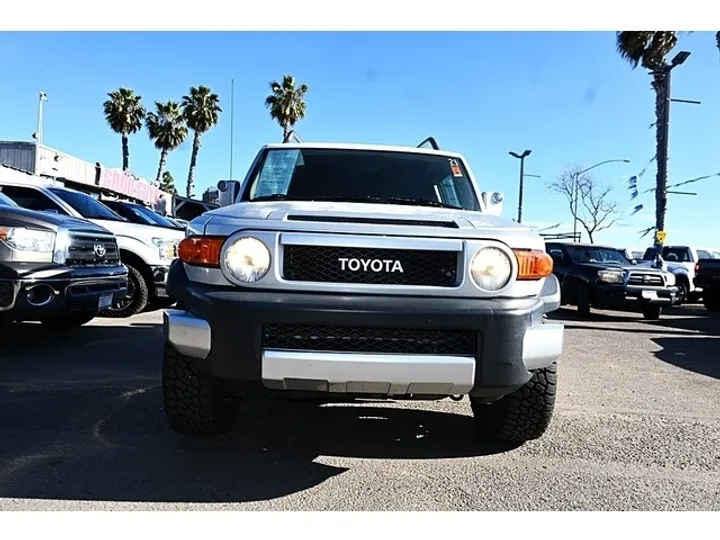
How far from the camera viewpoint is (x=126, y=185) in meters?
27.2

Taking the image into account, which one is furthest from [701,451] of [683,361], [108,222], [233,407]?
[108,222]

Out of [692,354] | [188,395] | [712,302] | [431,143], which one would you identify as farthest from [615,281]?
[188,395]

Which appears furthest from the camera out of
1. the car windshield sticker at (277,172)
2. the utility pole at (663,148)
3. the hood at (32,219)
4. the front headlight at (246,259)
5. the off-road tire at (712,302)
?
the utility pole at (663,148)

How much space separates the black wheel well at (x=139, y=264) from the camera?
314 inches

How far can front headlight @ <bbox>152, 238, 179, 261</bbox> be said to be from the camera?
8.09 m

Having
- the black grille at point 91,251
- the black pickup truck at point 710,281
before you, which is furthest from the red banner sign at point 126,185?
the black pickup truck at point 710,281

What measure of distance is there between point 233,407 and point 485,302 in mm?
1707

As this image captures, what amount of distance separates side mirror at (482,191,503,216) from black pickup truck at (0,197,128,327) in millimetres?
3872

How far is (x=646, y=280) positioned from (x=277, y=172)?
863 cm

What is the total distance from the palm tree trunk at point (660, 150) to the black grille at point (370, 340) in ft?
58.8

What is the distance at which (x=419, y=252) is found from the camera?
276 cm

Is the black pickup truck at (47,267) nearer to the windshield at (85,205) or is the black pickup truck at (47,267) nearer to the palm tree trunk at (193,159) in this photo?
the windshield at (85,205)

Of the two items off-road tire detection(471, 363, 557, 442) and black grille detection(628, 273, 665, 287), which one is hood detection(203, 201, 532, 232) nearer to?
off-road tire detection(471, 363, 557, 442)

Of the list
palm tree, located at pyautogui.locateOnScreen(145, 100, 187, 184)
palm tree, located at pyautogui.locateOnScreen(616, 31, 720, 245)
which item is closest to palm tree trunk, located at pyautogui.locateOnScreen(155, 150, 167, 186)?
palm tree, located at pyautogui.locateOnScreen(145, 100, 187, 184)
